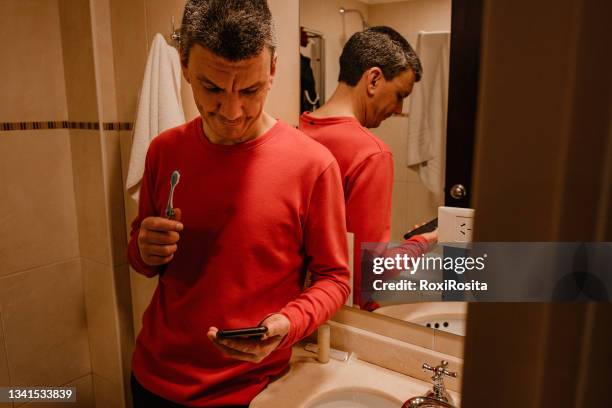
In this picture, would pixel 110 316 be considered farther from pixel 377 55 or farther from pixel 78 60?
pixel 377 55

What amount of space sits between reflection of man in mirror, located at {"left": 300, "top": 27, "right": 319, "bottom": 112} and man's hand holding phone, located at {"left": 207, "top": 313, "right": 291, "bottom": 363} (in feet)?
1.89

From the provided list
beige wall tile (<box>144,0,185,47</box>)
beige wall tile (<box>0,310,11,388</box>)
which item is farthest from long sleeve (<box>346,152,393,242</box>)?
beige wall tile (<box>0,310,11,388</box>)

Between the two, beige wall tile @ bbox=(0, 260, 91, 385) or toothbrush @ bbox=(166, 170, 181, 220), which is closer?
toothbrush @ bbox=(166, 170, 181, 220)

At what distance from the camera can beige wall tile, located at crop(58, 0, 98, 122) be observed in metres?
1.41

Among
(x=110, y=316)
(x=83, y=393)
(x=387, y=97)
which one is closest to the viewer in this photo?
A: (x=387, y=97)

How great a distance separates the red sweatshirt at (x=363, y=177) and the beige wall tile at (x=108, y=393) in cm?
104

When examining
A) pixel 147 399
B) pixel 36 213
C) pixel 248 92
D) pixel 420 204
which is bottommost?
pixel 147 399

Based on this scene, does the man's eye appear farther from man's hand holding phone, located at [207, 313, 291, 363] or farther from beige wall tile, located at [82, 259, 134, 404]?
beige wall tile, located at [82, 259, 134, 404]

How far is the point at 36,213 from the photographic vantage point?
1.50m

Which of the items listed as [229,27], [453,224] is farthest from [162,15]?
[453,224]

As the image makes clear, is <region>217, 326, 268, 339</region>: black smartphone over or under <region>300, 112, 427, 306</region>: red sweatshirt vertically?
under

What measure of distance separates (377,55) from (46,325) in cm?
138

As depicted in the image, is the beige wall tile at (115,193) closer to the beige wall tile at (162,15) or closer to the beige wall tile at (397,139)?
the beige wall tile at (162,15)

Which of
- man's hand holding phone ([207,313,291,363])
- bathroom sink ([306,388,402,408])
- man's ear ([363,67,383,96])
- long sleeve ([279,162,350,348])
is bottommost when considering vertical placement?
bathroom sink ([306,388,402,408])
